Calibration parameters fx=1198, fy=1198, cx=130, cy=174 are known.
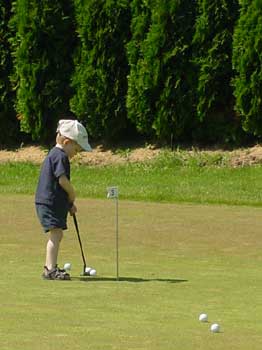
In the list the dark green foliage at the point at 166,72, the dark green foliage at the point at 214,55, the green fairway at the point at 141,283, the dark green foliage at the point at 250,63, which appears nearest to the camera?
the green fairway at the point at 141,283

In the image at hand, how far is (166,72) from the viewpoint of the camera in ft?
77.4

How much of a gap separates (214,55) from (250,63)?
84 centimetres

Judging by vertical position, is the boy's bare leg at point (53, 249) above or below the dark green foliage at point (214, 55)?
below

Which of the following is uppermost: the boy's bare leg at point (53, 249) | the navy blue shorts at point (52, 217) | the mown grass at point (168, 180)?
the navy blue shorts at point (52, 217)

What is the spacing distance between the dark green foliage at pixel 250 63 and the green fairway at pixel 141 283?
15.6ft

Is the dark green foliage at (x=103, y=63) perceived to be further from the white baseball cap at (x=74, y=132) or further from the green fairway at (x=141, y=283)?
the white baseball cap at (x=74, y=132)

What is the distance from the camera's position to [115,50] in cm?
2438

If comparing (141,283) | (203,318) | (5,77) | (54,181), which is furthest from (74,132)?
(5,77)

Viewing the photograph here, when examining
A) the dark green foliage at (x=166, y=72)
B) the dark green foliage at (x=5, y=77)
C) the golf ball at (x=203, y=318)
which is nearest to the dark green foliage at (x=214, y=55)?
the dark green foliage at (x=166, y=72)

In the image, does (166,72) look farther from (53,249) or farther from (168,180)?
(53,249)

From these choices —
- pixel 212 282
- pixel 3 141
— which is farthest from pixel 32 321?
pixel 3 141

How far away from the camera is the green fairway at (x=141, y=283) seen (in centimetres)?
808

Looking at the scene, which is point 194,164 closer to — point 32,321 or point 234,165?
point 234,165

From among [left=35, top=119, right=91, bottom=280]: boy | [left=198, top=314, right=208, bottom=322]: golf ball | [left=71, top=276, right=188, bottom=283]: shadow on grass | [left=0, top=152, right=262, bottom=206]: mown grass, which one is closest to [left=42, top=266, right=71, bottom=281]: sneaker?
[left=35, top=119, right=91, bottom=280]: boy
